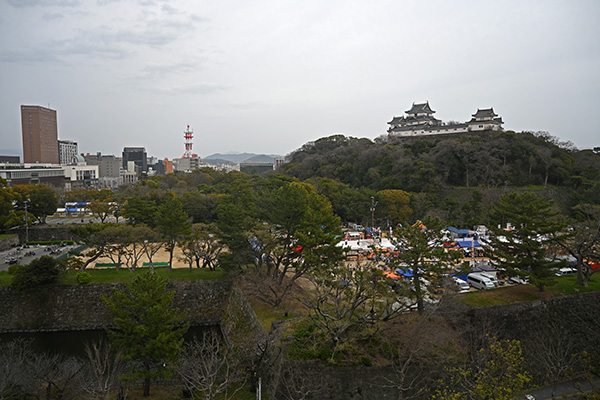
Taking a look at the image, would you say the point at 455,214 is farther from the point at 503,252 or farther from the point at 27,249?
the point at 27,249

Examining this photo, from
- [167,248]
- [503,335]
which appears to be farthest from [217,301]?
[503,335]

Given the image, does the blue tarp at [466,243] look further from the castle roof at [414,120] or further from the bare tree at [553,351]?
the castle roof at [414,120]

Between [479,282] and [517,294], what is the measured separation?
Answer: 2319 millimetres

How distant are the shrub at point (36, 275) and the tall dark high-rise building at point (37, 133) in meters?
82.6

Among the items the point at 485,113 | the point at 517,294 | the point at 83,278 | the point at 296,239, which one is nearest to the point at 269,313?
the point at 296,239

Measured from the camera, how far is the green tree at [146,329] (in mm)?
10367

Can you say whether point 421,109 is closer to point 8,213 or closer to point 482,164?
point 482,164

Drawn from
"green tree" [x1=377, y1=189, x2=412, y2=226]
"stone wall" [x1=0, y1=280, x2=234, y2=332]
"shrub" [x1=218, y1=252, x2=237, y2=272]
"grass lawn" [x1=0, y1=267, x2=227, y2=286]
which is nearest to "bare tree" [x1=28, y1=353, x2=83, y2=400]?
"stone wall" [x1=0, y1=280, x2=234, y2=332]

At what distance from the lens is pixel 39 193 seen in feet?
105

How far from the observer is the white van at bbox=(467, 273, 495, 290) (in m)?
16.6

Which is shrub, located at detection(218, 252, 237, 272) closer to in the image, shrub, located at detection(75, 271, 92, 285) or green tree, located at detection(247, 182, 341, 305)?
green tree, located at detection(247, 182, 341, 305)

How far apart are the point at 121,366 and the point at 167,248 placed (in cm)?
861

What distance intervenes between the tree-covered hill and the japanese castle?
216 centimetres

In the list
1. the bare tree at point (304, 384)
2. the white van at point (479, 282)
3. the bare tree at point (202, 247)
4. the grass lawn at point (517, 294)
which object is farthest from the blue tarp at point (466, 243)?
the bare tree at point (304, 384)
